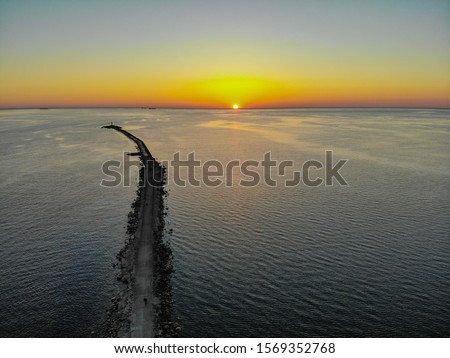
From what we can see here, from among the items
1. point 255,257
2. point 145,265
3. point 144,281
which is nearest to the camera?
point 144,281

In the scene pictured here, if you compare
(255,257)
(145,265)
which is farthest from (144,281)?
(255,257)

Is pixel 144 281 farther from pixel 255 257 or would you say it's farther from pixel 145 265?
pixel 255 257

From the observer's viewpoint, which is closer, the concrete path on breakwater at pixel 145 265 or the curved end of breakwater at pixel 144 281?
the curved end of breakwater at pixel 144 281

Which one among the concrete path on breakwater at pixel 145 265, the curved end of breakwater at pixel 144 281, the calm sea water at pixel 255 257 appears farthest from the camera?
the calm sea water at pixel 255 257

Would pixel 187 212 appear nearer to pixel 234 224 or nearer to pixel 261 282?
pixel 234 224

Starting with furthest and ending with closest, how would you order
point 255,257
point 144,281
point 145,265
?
point 255,257 → point 145,265 → point 144,281

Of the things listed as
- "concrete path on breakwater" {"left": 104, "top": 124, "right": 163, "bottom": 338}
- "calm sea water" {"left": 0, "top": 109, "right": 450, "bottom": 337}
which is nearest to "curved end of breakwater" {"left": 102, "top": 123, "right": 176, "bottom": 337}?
"concrete path on breakwater" {"left": 104, "top": 124, "right": 163, "bottom": 338}

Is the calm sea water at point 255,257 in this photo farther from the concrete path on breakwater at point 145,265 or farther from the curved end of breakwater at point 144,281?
the concrete path on breakwater at point 145,265

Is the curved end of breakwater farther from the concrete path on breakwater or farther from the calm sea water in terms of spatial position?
the calm sea water

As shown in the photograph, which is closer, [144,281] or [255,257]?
[144,281]

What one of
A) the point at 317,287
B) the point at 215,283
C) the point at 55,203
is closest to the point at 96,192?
the point at 55,203

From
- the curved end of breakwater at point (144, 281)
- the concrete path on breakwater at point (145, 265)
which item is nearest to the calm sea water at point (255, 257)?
the curved end of breakwater at point (144, 281)
